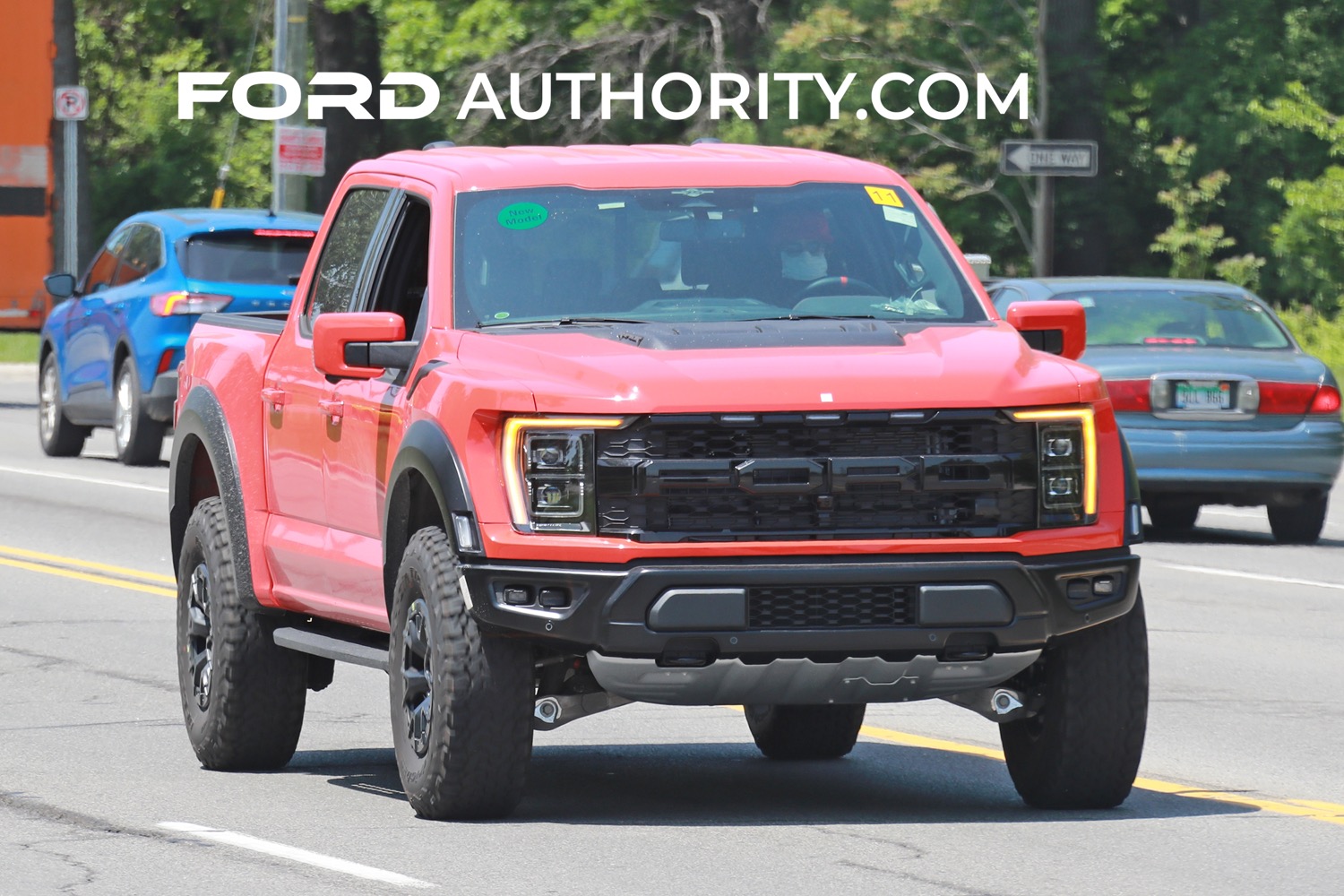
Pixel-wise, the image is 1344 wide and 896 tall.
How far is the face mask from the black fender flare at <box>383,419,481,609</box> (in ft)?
4.33

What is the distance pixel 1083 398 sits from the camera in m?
7.25

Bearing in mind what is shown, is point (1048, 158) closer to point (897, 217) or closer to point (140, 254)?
point (140, 254)

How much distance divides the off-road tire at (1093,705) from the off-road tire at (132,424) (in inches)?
549

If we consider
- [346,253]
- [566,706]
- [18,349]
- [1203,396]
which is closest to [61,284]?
[1203,396]

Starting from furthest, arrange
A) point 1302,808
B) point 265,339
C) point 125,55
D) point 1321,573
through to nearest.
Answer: point 125,55 < point 1321,573 < point 265,339 < point 1302,808

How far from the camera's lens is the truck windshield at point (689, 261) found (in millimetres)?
7887

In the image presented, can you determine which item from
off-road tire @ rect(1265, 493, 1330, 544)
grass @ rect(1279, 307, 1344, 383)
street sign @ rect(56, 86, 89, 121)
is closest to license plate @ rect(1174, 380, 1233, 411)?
off-road tire @ rect(1265, 493, 1330, 544)

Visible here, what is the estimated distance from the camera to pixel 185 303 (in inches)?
784

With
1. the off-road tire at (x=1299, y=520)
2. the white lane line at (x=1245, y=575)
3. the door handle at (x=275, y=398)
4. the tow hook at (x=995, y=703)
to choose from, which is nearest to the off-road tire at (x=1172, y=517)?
the off-road tire at (x=1299, y=520)

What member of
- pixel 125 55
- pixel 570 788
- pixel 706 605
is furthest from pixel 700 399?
pixel 125 55

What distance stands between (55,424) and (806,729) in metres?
14.6

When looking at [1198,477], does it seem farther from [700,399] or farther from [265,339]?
[700,399]

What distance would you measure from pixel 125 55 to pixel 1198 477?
136 ft

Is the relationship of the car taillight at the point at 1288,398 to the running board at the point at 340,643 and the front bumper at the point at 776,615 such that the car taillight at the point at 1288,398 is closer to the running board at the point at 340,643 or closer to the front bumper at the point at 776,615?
the running board at the point at 340,643
